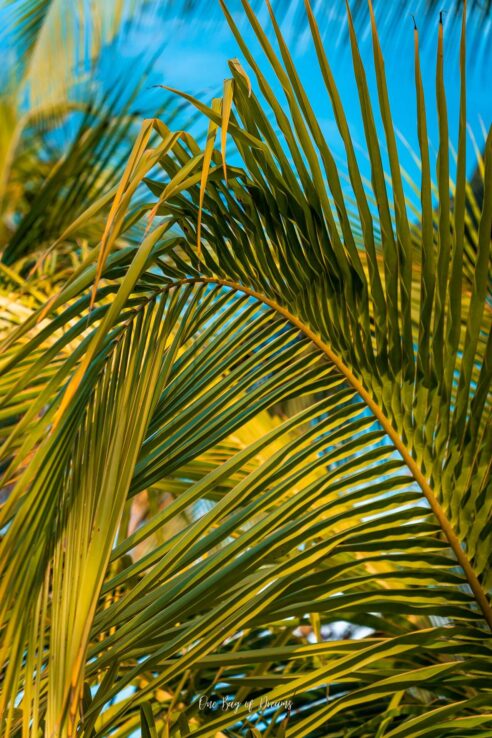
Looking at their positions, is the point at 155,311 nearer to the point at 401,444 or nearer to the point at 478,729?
the point at 401,444

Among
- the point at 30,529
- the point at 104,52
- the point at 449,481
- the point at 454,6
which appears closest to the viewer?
the point at 30,529

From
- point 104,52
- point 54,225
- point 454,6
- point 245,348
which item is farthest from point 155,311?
point 104,52

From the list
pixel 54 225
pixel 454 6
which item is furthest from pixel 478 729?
pixel 54 225

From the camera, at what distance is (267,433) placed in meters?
0.57

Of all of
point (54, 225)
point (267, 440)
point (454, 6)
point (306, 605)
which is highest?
point (54, 225)

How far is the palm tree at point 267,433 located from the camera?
48cm

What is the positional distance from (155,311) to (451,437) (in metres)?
0.24

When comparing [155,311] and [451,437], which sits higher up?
[155,311]

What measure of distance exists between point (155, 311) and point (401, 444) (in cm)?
22

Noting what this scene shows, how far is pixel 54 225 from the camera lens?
2.15 m

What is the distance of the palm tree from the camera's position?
1.56ft

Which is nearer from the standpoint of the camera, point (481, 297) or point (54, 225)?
point (481, 297)

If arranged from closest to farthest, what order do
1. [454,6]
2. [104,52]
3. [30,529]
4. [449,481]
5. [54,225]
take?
[30,529] → [449,481] → [454,6] → [54,225] → [104,52]

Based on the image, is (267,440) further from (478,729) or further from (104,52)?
(104,52)
